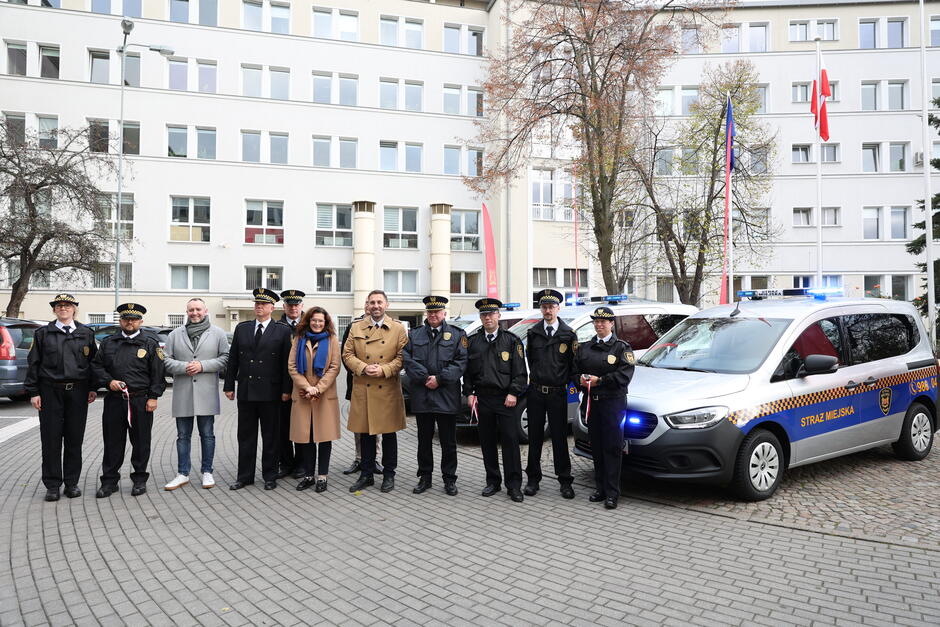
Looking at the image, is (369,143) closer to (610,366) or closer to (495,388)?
(495,388)

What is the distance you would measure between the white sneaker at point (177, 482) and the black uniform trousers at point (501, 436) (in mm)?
3243

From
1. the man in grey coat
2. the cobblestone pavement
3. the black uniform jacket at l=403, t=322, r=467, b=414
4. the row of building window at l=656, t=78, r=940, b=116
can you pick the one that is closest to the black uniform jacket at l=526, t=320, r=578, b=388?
the black uniform jacket at l=403, t=322, r=467, b=414

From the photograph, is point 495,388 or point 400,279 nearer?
point 495,388

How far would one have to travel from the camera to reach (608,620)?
3609 millimetres

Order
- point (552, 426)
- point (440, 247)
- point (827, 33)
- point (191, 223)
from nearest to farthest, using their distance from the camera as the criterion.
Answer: point (552, 426)
point (191, 223)
point (440, 247)
point (827, 33)

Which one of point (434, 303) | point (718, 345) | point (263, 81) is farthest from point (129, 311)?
point (263, 81)

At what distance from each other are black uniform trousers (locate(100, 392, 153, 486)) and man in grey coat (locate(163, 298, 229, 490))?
0.33m

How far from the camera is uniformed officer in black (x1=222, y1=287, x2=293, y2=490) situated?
6629 mm

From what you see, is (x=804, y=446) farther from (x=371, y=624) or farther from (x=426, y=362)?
(x=371, y=624)

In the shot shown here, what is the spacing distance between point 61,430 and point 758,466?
6869 millimetres

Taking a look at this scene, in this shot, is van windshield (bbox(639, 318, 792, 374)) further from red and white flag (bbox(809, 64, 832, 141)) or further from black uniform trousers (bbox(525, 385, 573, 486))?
red and white flag (bbox(809, 64, 832, 141))

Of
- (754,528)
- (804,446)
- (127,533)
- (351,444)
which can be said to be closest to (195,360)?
(127,533)

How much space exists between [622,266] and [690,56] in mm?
Result: 14691

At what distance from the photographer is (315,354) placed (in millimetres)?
6645
